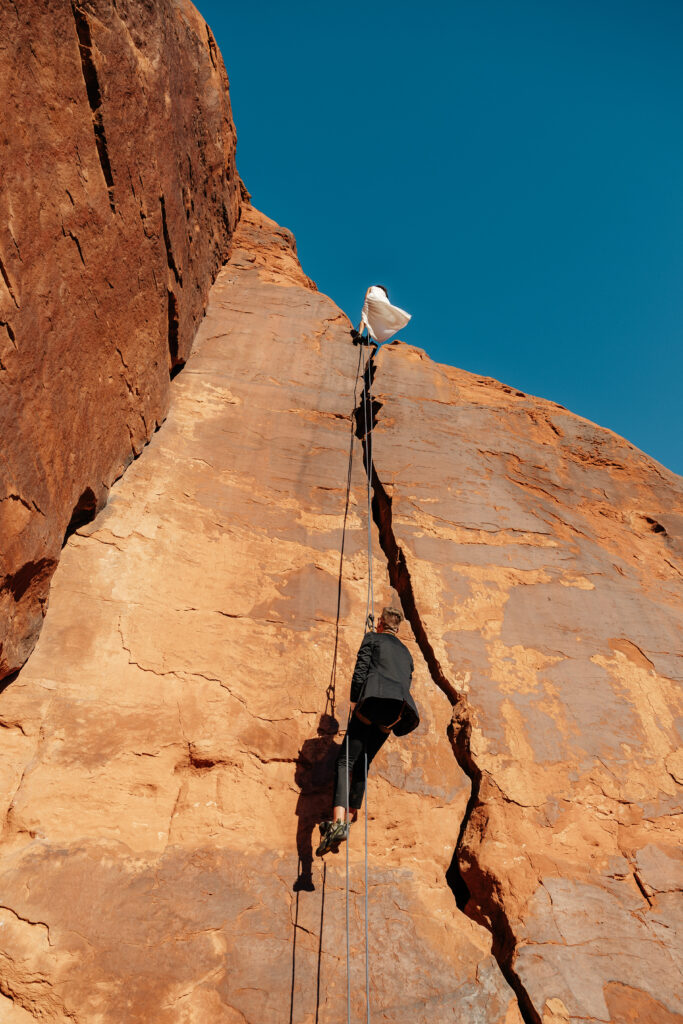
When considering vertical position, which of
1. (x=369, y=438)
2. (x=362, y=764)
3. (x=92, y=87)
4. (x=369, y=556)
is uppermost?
(x=92, y=87)

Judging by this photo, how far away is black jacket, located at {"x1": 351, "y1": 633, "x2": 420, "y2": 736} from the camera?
4.53 meters

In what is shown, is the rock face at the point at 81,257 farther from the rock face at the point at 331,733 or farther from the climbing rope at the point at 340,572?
the climbing rope at the point at 340,572

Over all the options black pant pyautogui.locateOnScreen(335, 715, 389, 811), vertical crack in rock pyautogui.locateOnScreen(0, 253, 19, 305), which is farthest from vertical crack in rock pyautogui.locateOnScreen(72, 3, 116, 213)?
black pant pyautogui.locateOnScreen(335, 715, 389, 811)

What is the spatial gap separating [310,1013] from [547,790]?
2354mm

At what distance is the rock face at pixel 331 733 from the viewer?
12.7 ft

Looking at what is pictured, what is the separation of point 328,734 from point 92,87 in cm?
531

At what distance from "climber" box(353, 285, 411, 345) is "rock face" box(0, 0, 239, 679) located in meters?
2.48

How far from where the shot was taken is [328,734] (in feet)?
16.8

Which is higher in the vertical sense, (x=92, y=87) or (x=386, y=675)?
(x=92, y=87)

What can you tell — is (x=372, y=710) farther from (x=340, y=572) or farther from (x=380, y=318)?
(x=380, y=318)

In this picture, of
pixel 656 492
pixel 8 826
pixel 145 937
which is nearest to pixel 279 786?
pixel 145 937

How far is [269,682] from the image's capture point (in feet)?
17.2

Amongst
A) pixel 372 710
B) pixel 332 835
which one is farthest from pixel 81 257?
pixel 332 835

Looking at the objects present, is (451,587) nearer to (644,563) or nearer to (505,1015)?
(644,563)
